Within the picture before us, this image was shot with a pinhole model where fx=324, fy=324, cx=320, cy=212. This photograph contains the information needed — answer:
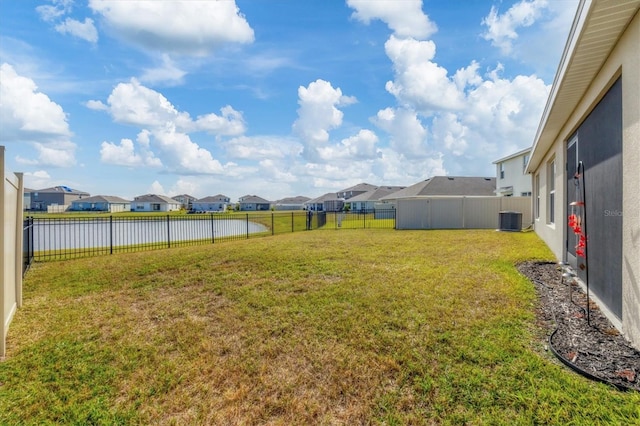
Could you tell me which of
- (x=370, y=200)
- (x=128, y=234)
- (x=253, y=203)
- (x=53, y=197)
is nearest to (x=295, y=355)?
(x=128, y=234)

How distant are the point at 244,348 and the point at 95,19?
854cm

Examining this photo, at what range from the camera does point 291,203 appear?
90250 mm

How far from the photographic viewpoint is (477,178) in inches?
1331

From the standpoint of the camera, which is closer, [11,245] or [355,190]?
[11,245]

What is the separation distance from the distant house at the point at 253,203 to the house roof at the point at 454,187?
64348 millimetres

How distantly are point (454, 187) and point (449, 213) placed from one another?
13.3m

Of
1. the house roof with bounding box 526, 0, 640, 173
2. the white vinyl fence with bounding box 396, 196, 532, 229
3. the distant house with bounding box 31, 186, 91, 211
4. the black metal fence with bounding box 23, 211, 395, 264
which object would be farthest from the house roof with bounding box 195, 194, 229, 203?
the house roof with bounding box 526, 0, 640, 173

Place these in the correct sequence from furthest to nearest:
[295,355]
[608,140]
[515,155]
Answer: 1. [515,155]
2. [608,140]
3. [295,355]

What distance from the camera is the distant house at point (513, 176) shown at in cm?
2334

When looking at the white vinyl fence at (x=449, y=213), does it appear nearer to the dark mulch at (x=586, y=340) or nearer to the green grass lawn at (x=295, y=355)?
the green grass lawn at (x=295, y=355)

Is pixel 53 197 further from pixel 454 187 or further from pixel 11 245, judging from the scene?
pixel 11 245

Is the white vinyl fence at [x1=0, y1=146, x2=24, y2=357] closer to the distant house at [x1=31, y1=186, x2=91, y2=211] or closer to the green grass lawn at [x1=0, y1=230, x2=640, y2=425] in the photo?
the green grass lawn at [x1=0, y1=230, x2=640, y2=425]

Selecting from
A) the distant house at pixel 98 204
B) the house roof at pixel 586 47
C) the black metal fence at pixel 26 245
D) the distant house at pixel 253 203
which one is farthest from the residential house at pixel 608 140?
the distant house at pixel 253 203

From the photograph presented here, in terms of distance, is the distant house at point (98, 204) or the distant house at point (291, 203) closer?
the distant house at point (98, 204)
